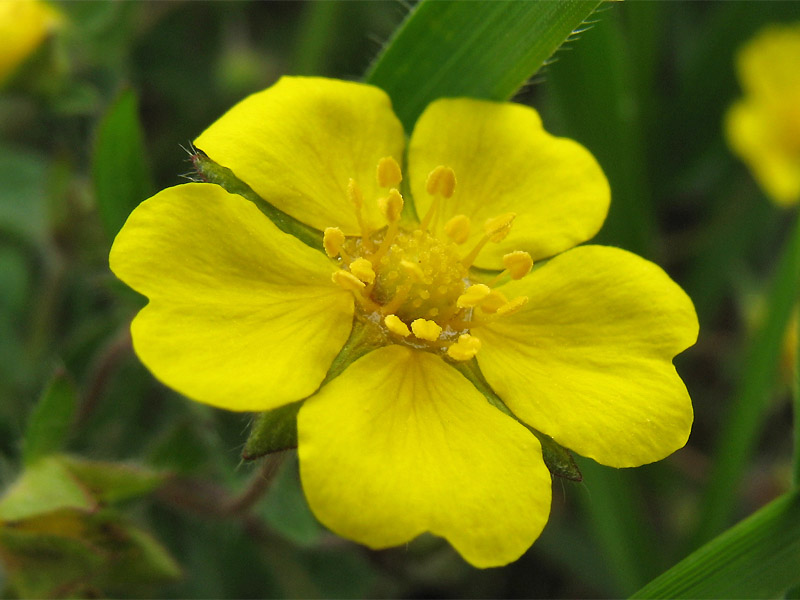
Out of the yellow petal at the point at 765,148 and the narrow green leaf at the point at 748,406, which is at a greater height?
the yellow petal at the point at 765,148

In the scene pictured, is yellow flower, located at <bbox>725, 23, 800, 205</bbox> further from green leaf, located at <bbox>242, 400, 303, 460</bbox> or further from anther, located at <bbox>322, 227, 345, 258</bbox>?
green leaf, located at <bbox>242, 400, 303, 460</bbox>

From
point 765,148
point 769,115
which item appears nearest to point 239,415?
point 765,148

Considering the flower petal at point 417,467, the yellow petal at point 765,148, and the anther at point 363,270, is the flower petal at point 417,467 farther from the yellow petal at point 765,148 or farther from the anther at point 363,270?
the yellow petal at point 765,148

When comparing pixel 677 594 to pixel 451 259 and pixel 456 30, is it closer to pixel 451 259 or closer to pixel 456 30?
pixel 451 259

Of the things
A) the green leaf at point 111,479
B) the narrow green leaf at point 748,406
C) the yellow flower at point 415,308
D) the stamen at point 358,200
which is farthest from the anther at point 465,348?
the narrow green leaf at point 748,406

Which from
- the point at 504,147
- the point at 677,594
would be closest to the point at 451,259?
the point at 504,147

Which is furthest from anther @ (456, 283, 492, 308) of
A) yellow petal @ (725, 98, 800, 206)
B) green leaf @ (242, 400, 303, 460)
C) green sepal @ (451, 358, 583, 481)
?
yellow petal @ (725, 98, 800, 206)

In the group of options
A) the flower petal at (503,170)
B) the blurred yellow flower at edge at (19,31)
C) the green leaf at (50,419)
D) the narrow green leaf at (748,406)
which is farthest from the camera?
the blurred yellow flower at edge at (19,31)
